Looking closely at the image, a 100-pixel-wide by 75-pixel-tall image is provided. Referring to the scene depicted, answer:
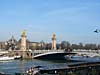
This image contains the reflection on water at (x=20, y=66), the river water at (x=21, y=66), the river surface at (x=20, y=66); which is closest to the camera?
the river water at (x=21, y=66)

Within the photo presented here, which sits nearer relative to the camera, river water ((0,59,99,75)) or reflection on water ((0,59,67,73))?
river water ((0,59,99,75))

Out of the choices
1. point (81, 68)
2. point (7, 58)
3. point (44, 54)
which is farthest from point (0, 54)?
point (81, 68)

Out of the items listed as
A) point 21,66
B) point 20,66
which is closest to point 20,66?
point 20,66

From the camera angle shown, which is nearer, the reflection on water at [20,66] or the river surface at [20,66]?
the river surface at [20,66]

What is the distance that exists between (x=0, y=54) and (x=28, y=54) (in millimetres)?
9493

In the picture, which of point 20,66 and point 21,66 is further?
point 21,66

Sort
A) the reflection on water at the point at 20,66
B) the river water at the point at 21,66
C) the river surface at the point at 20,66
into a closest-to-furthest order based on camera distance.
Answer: the river water at the point at 21,66 < the river surface at the point at 20,66 < the reflection on water at the point at 20,66

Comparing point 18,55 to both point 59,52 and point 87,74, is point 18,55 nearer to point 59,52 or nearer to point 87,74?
point 59,52

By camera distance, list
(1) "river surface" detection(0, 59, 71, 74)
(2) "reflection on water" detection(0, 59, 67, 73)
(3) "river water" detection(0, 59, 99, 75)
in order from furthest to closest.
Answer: (2) "reflection on water" detection(0, 59, 67, 73), (1) "river surface" detection(0, 59, 71, 74), (3) "river water" detection(0, 59, 99, 75)

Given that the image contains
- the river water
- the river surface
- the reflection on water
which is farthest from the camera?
the reflection on water

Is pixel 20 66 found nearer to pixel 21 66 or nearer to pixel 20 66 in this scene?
pixel 20 66

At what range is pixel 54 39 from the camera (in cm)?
12038

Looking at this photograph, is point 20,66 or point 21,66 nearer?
point 20,66

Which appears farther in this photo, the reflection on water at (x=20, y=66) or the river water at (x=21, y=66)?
the reflection on water at (x=20, y=66)
